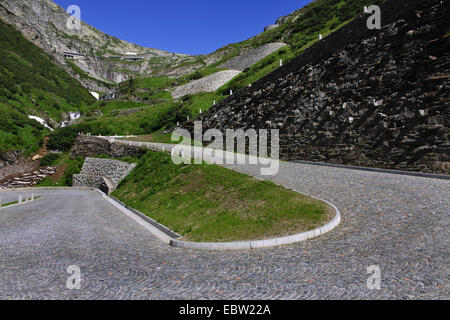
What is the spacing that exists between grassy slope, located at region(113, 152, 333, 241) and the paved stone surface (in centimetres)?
91

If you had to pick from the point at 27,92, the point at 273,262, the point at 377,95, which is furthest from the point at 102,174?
the point at 27,92

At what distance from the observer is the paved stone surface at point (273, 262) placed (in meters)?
4.73

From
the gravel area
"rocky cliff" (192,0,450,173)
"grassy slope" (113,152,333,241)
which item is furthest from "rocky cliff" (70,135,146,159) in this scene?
the gravel area

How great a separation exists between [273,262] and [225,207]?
→ 14.6 feet

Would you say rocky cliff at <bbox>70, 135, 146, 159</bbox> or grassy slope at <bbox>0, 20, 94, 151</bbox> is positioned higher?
grassy slope at <bbox>0, 20, 94, 151</bbox>

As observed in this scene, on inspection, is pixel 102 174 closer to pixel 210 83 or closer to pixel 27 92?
pixel 210 83

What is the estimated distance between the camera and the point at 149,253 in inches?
294

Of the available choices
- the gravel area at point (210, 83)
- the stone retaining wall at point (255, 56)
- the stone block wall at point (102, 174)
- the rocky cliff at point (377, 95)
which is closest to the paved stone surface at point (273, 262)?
the rocky cliff at point (377, 95)

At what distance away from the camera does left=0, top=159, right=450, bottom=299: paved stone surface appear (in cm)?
473

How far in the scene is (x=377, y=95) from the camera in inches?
569

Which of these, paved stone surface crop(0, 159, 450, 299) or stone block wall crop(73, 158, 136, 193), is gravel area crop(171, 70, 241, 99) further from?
paved stone surface crop(0, 159, 450, 299)

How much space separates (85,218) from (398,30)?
18.6 meters
